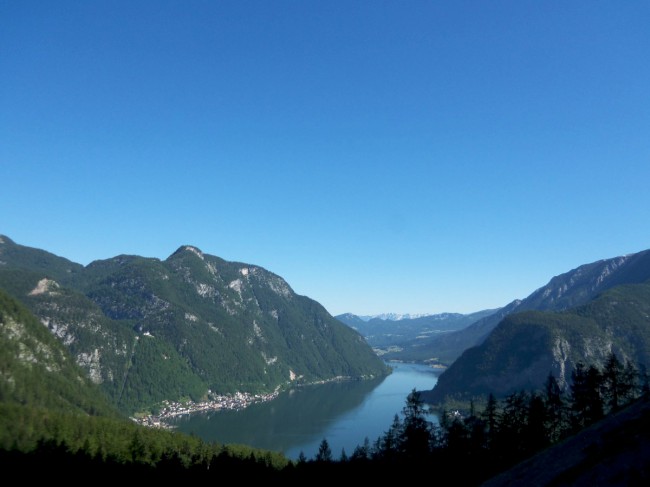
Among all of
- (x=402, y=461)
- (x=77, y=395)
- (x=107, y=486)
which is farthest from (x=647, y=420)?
(x=77, y=395)

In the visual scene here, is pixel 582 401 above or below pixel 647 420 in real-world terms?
below

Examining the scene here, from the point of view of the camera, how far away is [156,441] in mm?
109000

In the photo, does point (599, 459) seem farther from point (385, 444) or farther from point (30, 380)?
point (30, 380)

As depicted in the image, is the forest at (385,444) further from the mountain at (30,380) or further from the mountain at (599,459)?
the mountain at (30,380)

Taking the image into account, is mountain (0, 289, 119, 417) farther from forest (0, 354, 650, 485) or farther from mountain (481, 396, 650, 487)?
mountain (481, 396, 650, 487)

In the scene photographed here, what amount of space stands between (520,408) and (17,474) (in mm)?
91229

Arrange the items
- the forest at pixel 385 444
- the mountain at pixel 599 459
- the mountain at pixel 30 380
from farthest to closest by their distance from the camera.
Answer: the mountain at pixel 30 380, the forest at pixel 385 444, the mountain at pixel 599 459

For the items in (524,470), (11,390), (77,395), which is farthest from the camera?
(77,395)

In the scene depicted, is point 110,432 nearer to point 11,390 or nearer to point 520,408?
point 11,390

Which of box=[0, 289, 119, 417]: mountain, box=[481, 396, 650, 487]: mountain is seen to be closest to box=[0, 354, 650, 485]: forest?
box=[481, 396, 650, 487]: mountain

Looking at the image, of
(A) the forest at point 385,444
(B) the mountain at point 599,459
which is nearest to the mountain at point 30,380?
(A) the forest at point 385,444

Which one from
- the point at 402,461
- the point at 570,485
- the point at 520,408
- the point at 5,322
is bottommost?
the point at 402,461

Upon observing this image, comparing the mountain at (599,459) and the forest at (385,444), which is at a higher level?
the mountain at (599,459)

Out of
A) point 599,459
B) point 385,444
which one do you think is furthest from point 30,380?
point 599,459
